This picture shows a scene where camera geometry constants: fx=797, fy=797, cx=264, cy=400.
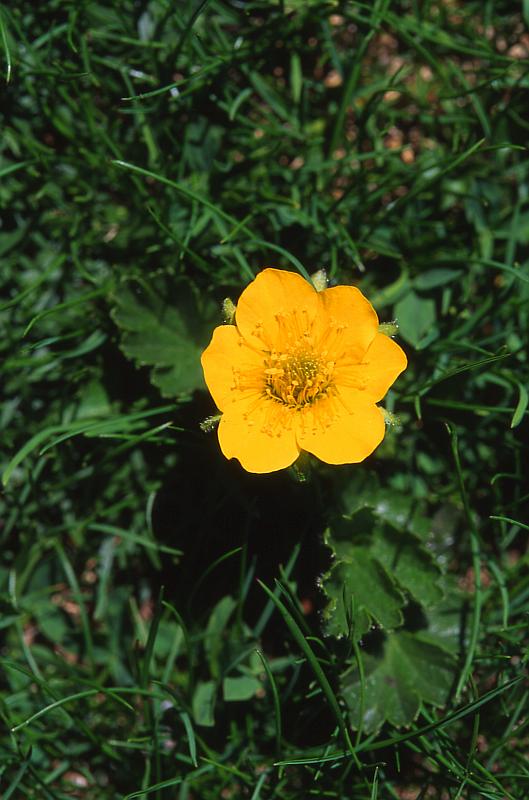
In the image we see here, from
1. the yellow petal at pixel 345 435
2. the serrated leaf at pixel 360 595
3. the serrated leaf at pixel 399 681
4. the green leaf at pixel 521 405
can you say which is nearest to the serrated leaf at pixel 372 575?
the serrated leaf at pixel 360 595

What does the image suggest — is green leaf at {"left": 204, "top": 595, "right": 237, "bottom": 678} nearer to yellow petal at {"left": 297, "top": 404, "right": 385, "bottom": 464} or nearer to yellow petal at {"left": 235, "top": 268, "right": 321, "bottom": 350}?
yellow petal at {"left": 297, "top": 404, "right": 385, "bottom": 464}

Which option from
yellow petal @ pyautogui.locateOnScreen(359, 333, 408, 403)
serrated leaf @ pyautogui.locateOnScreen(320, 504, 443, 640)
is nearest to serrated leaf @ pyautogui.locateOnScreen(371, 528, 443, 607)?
serrated leaf @ pyautogui.locateOnScreen(320, 504, 443, 640)

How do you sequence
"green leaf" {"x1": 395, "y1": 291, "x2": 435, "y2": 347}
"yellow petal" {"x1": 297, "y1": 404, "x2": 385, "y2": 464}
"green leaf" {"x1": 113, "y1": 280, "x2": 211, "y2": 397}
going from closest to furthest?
"yellow petal" {"x1": 297, "y1": 404, "x2": 385, "y2": 464}, "green leaf" {"x1": 113, "y1": 280, "x2": 211, "y2": 397}, "green leaf" {"x1": 395, "y1": 291, "x2": 435, "y2": 347}

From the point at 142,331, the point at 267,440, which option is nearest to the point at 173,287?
the point at 142,331

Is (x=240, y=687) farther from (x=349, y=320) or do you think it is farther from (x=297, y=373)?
(x=349, y=320)

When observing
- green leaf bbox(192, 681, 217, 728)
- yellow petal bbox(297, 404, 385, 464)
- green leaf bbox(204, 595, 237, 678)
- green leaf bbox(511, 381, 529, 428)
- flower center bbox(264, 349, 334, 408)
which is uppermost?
flower center bbox(264, 349, 334, 408)

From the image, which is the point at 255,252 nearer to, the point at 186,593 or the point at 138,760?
the point at 186,593

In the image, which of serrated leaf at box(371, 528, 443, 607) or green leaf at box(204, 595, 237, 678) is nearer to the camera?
serrated leaf at box(371, 528, 443, 607)
